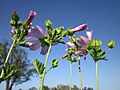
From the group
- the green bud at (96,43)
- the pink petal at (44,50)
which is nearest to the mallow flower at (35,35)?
the pink petal at (44,50)

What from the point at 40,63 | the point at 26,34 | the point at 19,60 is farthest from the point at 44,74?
the point at 19,60

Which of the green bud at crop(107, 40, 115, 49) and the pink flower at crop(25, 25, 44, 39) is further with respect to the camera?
the green bud at crop(107, 40, 115, 49)

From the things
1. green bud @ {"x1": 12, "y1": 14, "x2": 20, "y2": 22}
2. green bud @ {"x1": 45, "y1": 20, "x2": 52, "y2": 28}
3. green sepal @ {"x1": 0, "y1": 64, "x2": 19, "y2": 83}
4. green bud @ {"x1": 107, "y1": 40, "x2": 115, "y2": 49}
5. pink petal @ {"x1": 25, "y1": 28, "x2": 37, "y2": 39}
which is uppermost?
green bud @ {"x1": 45, "y1": 20, "x2": 52, "y2": 28}

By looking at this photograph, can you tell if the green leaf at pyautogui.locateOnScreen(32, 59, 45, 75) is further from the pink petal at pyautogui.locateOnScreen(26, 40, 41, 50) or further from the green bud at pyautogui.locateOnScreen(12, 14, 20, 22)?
the green bud at pyautogui.locateOnScreen(12, 14, 20, 22)

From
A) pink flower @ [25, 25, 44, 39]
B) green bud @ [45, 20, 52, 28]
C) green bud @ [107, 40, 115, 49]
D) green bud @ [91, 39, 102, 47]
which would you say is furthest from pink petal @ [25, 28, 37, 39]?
green bud @ [107, 40, 115, 49]

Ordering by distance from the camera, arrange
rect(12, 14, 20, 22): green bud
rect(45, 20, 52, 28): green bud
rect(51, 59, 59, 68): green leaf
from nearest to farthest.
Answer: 1. rect(12, 14, 20, 22): green bud
2. rect(51, 59, 59, 68): green leaf
3. rect(45, 20, 52, 28): green bud

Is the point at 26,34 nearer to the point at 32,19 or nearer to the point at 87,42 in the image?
the point at 32,19

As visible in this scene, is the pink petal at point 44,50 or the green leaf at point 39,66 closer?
the green leaf at point 39,66

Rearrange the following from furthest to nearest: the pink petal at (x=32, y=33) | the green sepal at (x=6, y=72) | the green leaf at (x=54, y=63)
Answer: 1. the green leaf at (x=54, y=63)
2. the pink petal at (x=32, y=33)
3. the green sepal at (x=6, y=72)

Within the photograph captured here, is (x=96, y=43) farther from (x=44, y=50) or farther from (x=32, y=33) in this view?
(x=32, y=33)

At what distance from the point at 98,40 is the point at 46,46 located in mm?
478

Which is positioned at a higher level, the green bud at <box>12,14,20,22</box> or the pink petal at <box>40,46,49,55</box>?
the green bud at <box>12,14,20,22</box>

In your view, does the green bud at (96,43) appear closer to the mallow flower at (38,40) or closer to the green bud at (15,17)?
the mallow flower at (38,40)

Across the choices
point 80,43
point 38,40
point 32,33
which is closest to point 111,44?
point 80,43
